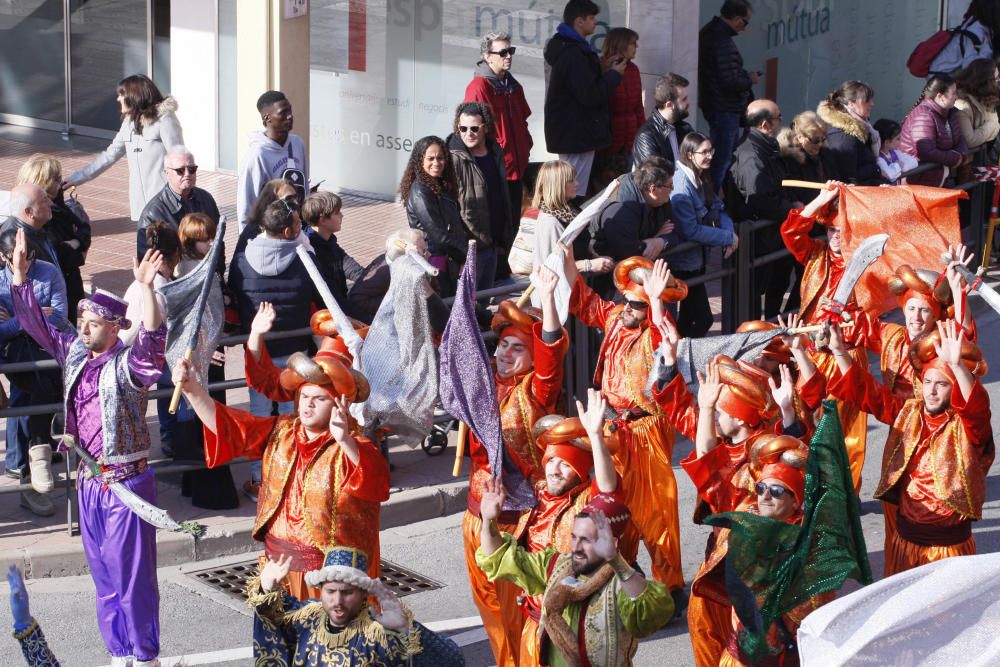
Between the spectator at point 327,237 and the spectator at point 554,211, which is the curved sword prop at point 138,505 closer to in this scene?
the spectator at point 327,237

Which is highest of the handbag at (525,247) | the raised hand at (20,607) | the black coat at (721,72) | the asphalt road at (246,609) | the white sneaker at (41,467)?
the black coat at (721,72)

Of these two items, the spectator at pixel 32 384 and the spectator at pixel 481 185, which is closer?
the spectator at pixel 32 384

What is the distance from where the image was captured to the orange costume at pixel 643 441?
7898 mm

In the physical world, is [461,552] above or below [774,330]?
below

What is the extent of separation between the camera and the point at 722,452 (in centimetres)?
692

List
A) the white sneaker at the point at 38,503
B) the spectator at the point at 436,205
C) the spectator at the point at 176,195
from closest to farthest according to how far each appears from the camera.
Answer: the white sneaker at the point at 38,503 < the spectator at the point at 176,195 < the spectator at the point at 436,205

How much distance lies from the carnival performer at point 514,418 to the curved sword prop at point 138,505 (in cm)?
123

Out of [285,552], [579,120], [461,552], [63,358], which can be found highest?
[579,120]

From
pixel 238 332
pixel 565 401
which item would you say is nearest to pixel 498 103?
pixel 565 401

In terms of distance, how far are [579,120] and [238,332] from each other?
4193mm

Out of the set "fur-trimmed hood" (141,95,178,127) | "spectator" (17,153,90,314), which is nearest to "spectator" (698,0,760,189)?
"fur-trimmed hood" (141,95,178,127)

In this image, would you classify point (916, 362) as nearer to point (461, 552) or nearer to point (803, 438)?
point (803, 438)

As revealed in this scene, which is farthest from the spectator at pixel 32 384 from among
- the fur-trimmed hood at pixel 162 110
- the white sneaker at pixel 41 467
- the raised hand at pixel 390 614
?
the raised hand at pixel 390 614

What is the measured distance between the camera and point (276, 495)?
688 centimetres
